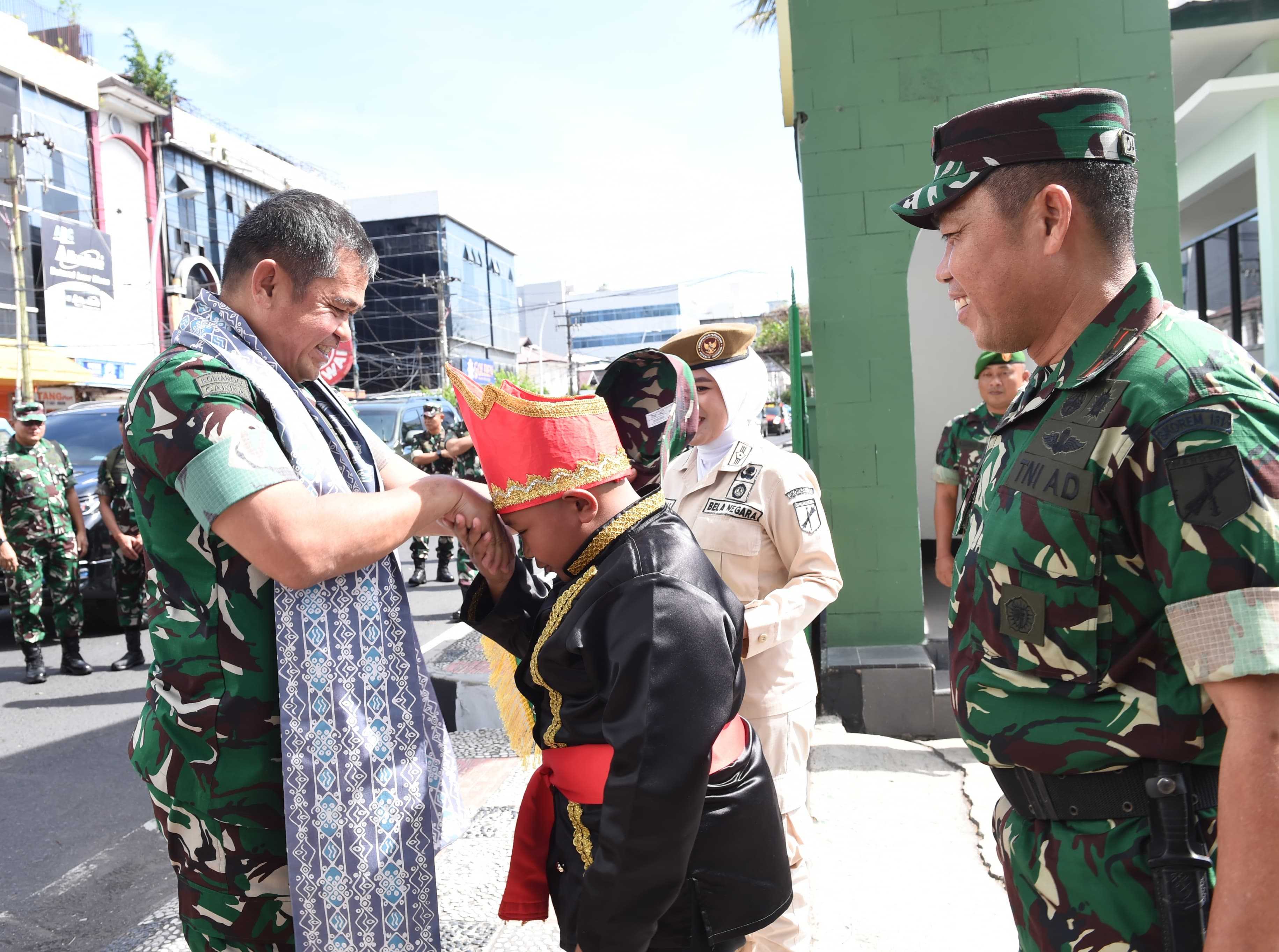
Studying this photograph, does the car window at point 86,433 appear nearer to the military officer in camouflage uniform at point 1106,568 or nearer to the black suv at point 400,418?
the black suv at point 400,418

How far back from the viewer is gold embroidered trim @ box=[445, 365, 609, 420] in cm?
150

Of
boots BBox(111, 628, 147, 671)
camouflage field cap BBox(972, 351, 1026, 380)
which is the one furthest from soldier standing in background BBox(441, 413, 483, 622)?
camouflage field cap BBox(972, 351, 1026, 380)

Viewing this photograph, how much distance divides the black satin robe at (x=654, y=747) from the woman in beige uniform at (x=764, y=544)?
80 cm

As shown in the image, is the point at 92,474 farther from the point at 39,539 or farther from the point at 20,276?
the point at 20,276

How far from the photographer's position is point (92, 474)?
8.27m

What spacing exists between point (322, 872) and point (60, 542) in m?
6.60

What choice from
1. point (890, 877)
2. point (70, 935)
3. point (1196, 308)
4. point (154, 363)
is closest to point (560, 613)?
point (154, 363)

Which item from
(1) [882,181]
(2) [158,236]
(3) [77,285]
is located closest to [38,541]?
(1) [882,181]

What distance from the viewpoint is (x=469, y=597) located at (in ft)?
5.84

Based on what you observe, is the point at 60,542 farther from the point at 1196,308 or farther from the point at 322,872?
the point at 1196,308

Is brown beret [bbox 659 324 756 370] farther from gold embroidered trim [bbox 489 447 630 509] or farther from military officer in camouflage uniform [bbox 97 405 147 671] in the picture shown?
military officer in camouflage uniform [bbox 97 405 147 671]

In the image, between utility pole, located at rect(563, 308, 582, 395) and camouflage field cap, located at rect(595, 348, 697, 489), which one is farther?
utility pole, located at rect(563, 308, 582, 395)

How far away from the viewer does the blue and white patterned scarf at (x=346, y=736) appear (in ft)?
5.13

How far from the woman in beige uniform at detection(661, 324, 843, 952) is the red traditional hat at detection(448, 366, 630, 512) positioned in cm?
97
